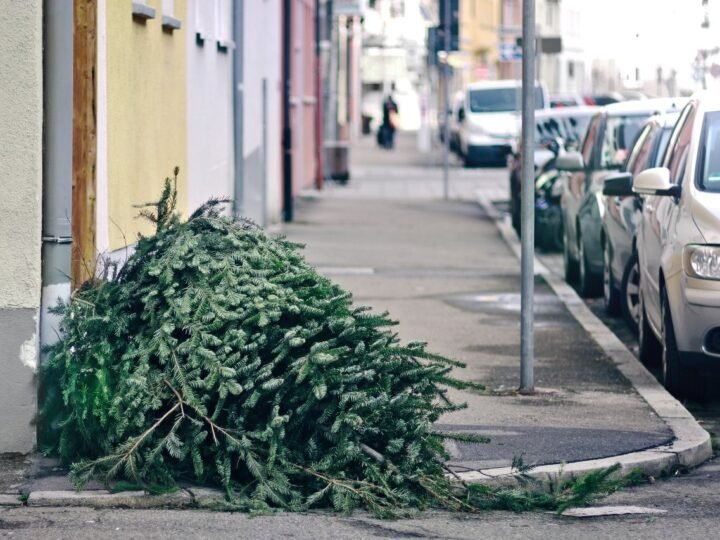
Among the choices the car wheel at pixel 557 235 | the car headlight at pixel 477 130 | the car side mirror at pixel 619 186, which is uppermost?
the car headlight at pixel 477 130

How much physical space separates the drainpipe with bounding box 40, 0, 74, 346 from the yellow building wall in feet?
4.14

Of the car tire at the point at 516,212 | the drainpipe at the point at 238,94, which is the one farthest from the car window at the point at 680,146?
the car tire at the point at 516,212

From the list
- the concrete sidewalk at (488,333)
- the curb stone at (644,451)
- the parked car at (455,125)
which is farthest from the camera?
the parked car at (455,125)

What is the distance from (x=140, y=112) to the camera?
1081 centimetres

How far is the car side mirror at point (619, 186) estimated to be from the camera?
1139 centimetres

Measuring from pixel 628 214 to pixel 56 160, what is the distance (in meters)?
5.53

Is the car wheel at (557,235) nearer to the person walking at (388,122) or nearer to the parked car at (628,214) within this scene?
the parked car at (628,214)

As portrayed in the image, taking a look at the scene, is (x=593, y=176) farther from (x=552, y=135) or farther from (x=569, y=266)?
(x=552, y=135)

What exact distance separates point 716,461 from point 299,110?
72.8ft

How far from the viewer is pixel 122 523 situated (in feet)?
21.2

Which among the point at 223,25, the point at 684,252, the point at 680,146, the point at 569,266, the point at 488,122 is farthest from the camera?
the point at 488,122

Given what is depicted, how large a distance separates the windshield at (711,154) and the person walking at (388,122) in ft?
139

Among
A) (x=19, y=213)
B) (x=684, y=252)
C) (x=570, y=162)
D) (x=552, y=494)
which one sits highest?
(x=570, y=162)

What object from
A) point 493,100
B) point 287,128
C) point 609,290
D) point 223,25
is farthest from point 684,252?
point 493,100
